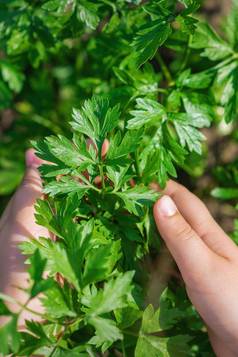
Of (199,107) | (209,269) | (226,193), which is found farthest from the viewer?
(226,193)

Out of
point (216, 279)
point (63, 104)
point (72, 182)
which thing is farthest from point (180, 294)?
point (63, 104)

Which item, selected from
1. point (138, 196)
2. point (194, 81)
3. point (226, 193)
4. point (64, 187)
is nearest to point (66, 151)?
point (64, 187)

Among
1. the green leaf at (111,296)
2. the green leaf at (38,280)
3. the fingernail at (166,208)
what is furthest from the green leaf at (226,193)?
the green leaf at (38,280)

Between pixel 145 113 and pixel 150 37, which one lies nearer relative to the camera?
pixel 150 37

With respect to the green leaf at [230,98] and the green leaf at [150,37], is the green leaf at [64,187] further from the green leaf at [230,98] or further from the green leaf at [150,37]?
the green leaf at [230,98]

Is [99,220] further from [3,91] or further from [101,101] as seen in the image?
[3,91]

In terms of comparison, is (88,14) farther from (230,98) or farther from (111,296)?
(111,296)

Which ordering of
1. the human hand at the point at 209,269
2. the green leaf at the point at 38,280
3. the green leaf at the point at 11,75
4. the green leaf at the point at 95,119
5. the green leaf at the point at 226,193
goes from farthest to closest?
the green leaf at the point at 11,75, the green leaf at the point at 226,193, the green leaf at the point at 95,119, the human hand at the point at 209,269, the green leaf at the point at 38,280
